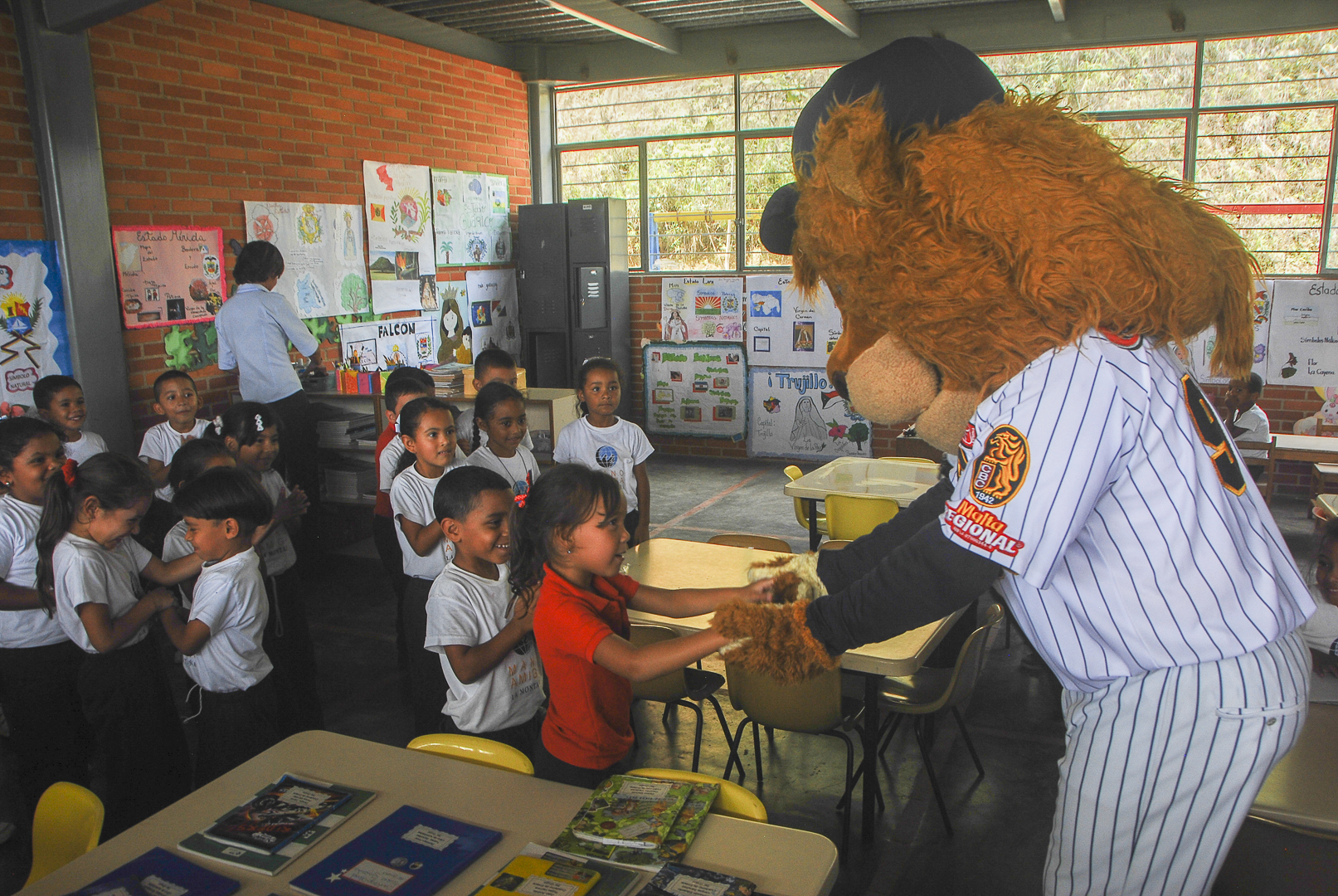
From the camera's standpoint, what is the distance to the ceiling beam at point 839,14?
20.7ft

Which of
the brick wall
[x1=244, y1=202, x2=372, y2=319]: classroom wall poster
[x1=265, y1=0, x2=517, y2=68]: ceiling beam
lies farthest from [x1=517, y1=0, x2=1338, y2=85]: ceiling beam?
[x1=244, y1=202, x2=372, y2=319]: classroom wall poster

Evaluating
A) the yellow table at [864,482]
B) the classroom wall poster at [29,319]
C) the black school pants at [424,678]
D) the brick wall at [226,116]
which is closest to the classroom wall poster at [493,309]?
the brick wall at [226,116]

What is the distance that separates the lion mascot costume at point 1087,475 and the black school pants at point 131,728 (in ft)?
6.64

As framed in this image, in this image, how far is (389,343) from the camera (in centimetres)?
657

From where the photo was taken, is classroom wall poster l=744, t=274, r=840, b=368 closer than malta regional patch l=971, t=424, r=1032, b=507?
No

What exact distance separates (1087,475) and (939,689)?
192 centimetres

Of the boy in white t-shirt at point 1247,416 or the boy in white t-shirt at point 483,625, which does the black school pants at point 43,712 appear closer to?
the boy in white t-shirt at point 483,625

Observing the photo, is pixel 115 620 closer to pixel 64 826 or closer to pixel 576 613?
pixel 64 826

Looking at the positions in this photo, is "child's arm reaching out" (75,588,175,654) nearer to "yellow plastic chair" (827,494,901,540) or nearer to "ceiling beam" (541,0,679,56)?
"yellow plastic chair" (827,494,901,540)

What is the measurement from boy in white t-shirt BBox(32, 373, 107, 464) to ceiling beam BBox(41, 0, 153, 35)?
1.63 metres

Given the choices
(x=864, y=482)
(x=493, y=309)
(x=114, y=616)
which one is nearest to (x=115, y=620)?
(x=114, y=616)

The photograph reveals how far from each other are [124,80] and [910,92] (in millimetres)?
4759

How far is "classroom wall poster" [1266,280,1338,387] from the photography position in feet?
21.2

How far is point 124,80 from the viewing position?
4.71 m
